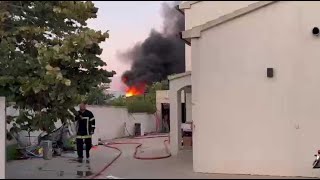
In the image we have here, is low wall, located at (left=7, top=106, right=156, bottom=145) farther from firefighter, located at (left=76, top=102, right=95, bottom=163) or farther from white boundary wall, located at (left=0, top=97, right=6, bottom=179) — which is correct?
white boundary wall, located at (left=0, top=97, right=6, bottom=179)

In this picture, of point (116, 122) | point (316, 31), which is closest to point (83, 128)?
point (316, 31)

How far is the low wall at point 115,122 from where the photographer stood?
79.9 ft

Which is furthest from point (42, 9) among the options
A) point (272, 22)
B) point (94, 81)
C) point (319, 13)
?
point (319, 13)

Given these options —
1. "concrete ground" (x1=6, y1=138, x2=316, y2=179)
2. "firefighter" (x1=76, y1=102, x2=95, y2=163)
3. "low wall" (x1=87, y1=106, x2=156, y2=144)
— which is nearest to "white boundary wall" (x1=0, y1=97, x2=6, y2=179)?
"concrete ground" (x1=6, y1=138, x2=316, y2=179)

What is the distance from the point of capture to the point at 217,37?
12.4m

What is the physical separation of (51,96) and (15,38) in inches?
65.8

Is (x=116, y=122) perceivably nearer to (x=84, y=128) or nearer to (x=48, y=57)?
(x=84, y=128)

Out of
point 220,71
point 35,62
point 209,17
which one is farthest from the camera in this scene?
point 209,17

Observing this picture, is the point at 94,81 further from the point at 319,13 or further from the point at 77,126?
the point at 319,13

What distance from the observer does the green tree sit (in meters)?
10.5

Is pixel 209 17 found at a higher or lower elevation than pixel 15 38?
higher

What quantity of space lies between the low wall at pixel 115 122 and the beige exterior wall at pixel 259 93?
8.49m

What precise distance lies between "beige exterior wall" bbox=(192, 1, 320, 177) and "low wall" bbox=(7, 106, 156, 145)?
27.9ft

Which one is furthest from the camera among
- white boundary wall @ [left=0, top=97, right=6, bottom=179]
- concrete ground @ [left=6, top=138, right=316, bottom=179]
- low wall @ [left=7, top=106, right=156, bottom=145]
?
low wall @ [left=7, top=106, right=156, bottom=145]
